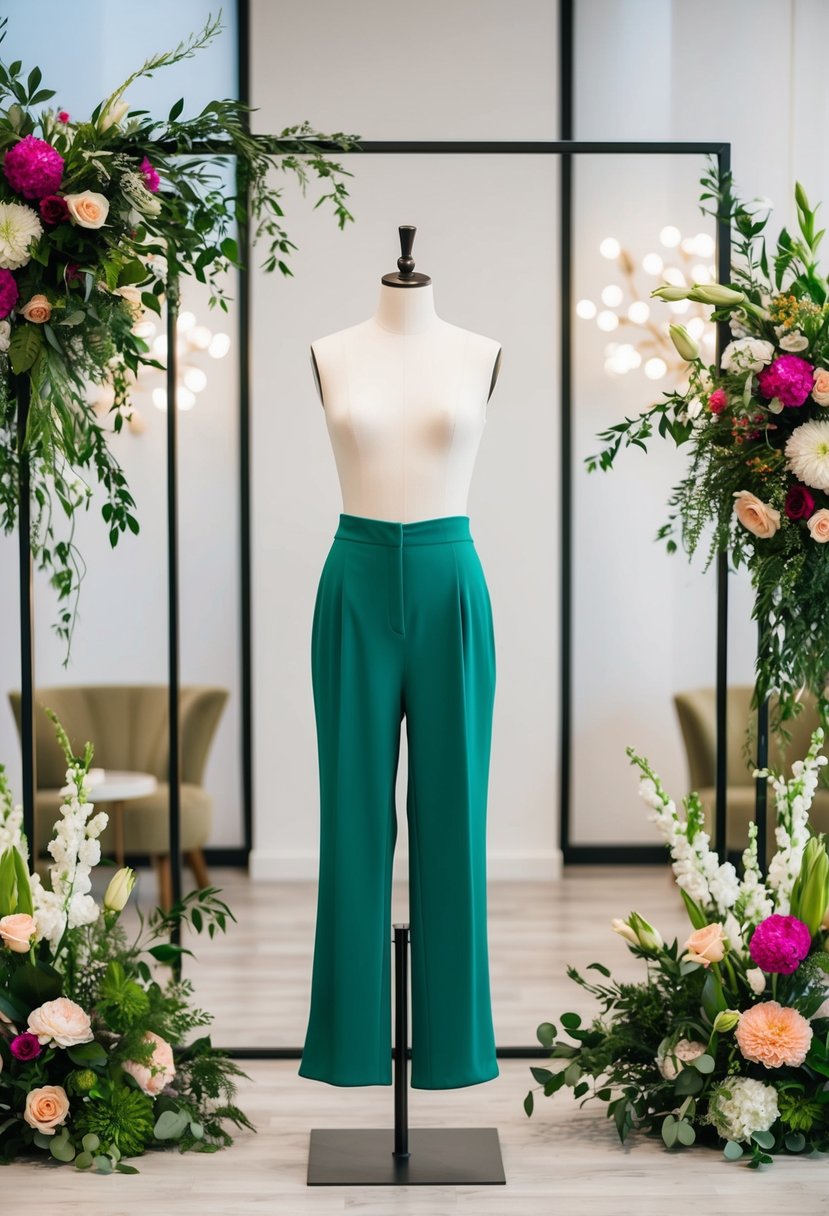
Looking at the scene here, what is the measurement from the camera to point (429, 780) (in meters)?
2.55

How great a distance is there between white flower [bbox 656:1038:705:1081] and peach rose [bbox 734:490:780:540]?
1025 millimetres

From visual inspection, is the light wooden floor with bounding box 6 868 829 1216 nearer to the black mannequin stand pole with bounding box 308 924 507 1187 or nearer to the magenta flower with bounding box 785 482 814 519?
the black mannequin stand pole with bounding box 308 924 507 1187

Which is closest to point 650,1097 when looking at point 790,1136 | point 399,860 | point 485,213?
point 790,1136

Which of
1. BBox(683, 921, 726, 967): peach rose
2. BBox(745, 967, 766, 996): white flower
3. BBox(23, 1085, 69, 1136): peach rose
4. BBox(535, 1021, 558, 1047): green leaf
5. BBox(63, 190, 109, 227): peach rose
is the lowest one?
BBox(23, 1085, 69, 1136): peach rose

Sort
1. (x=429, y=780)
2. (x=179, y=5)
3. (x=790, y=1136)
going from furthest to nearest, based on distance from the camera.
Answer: (x=179, y=5) → (x=790, y=1136) → (x=429, y=780)

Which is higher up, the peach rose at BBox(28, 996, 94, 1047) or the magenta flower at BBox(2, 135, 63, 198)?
the magenta flower at BBox(2, 135, 63, 198)

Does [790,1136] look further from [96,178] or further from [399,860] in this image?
[399,860]

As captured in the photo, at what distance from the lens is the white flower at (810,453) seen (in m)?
2.64

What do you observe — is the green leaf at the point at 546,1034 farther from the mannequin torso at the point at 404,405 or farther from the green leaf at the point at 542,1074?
the mannequin torso at the point at 404,405

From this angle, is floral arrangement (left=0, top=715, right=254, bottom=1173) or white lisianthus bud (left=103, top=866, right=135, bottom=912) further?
white lisianthus bud (left=103, top=866, right=135, bottom=912)

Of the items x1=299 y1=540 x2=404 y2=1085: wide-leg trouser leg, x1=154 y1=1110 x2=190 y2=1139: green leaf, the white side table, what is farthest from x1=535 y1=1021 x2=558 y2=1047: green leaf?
the white side table

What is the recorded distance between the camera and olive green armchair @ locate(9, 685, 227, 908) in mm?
4801

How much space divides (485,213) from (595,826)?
8.21 feet

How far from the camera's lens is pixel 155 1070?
2689mm
